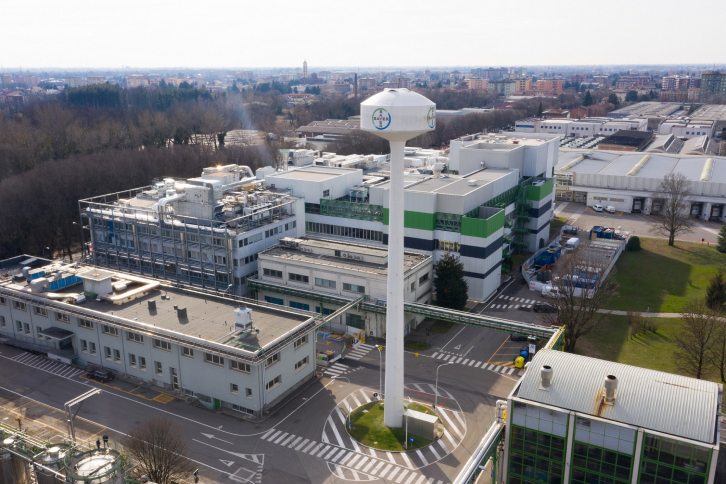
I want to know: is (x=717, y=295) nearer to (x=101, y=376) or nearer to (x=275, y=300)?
(x=275, y=300)

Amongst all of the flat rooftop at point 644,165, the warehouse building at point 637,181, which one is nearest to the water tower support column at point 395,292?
the warehouse building at point 637,181

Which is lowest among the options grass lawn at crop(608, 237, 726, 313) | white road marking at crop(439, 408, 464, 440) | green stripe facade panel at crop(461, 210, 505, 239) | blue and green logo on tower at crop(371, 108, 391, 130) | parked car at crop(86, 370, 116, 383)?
white road marking at crop(439, 408, 464, 440)

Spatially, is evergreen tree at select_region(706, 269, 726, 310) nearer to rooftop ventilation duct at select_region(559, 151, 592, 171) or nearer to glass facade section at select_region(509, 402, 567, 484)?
glass facade section at select_region(509, 402, 567, 484)

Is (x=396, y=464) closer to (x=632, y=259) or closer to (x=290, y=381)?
(x=290, y=381)

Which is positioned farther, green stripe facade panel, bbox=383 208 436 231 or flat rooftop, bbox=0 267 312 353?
green stripe facade panel, bbox=383 208 436 231

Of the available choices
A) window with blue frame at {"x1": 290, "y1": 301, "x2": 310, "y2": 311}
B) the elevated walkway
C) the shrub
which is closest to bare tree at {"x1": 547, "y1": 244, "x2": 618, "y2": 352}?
the elevated walkway
